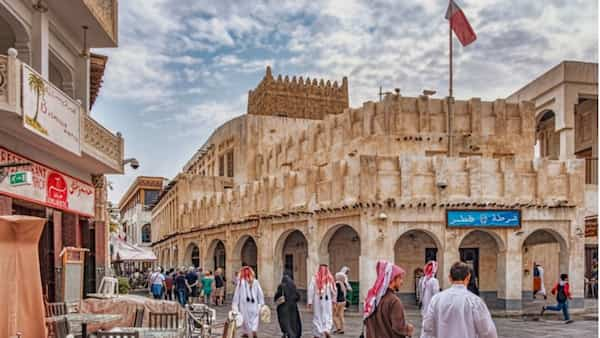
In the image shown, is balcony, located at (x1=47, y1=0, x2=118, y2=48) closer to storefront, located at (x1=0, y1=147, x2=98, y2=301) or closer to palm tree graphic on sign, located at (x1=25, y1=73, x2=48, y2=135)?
palm tree graphic on sign, located at (x1=25, y1=73, x2=48, y2=135)

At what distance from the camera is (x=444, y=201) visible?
24016mm

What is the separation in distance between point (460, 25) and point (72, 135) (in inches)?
702

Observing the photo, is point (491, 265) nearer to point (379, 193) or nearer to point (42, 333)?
point (379, 193)

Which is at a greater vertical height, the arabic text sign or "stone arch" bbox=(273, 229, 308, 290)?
the arabic text sign

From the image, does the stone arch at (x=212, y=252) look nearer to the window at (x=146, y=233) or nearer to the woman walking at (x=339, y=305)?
the woman walking at (x=339, y=305)

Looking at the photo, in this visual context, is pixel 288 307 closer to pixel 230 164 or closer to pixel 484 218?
pixel 484 218

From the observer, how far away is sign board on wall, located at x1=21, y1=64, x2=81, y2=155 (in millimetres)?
11820

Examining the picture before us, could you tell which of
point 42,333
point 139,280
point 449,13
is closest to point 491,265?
point 449,13

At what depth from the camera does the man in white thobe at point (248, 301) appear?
15.4 metres

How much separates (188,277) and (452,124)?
11.9 meters

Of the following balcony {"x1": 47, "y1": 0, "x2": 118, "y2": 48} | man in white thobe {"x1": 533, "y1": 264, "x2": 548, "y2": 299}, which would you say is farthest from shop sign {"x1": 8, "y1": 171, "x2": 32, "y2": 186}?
man in white thobe {"x1": 533, "y1": 264, "x2": 548, "y2": 299}

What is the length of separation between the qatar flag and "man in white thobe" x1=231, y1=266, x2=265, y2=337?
624 inches

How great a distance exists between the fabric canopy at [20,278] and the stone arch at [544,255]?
1983 centimetres

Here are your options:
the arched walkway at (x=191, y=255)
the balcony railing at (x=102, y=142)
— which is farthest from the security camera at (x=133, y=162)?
the arched walkway at (x=191, y=255)
